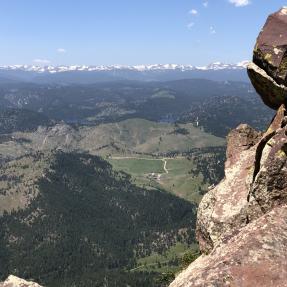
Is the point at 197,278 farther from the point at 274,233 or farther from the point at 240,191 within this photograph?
the point at 240,191

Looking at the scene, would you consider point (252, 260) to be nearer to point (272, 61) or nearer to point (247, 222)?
point (247, 222)

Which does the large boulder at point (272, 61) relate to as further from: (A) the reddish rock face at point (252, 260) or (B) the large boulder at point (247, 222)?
(A) the reddish rock face at point (252, 260)

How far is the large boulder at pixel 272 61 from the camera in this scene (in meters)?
37.8

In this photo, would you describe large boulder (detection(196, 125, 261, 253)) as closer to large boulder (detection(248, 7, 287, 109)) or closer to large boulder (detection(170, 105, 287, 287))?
large boulder (detection(170, 105, 287, 287))

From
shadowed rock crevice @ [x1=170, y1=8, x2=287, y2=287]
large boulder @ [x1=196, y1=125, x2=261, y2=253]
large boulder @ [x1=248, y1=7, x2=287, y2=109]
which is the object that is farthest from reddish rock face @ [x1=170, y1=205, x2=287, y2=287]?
large boulder @ [x1=248, y1=7, x2=287, y2=109]

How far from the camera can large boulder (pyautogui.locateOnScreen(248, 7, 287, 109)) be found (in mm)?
37806

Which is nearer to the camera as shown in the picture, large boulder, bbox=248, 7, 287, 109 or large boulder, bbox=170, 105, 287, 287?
large boulder, bbox=170, 105, 287, 287

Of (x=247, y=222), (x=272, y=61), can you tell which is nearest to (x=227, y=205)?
(x=247, y=222)

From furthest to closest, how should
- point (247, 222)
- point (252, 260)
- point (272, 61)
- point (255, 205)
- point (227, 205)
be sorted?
1. point (272, 61)
2. point (227, 205)
3. point (247, 222)
4. point (255, 205)
5. point (252, 260)

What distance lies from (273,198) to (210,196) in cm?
992

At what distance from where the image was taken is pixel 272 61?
3816 centimetres

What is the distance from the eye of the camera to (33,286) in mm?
32125

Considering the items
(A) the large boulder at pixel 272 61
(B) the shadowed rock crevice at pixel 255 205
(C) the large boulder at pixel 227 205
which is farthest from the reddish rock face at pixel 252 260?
(A) the large boulder at pixel 272 61

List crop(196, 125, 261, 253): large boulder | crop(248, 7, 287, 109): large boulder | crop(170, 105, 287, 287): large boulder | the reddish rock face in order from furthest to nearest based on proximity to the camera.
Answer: crop(248, 7, 287, 109): large boulder → crop(196, 125, 261, 253): large boulder → crop(170, 105, 287, 287): large boulder → the reddish rock face
